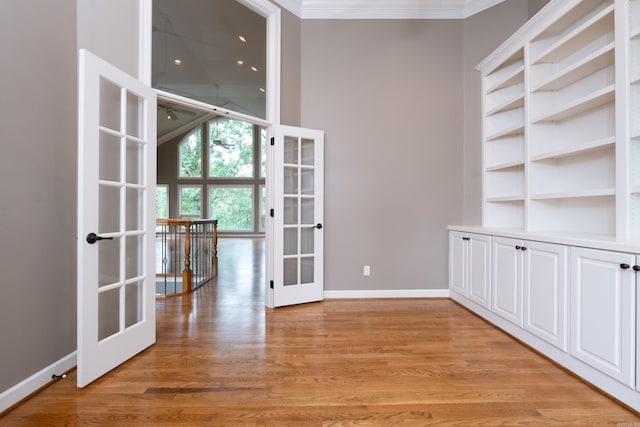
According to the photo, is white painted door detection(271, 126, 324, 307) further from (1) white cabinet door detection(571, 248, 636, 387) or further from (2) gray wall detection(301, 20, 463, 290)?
(1) white cabinet door detection(571, 248, 636, 387)

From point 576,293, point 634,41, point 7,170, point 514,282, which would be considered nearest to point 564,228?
point 514,282

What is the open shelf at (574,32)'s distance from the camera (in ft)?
7.62

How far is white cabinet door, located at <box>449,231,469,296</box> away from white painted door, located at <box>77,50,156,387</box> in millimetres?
3094

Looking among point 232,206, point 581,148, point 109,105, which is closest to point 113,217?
point 109,105

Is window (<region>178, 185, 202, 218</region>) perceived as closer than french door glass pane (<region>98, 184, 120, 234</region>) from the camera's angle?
No

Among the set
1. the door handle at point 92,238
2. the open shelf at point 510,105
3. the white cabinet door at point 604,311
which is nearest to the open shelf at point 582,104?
the open shelf at point 510,105

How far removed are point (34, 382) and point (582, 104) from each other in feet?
13.5

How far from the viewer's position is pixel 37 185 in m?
1.96

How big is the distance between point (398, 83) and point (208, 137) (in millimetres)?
10891

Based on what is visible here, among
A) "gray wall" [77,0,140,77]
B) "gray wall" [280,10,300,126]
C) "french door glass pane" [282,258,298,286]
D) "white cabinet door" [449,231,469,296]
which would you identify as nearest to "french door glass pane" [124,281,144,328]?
"french door glass pane" [282,258,298,286]

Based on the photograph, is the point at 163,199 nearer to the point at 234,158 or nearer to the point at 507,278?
the point at 234,158

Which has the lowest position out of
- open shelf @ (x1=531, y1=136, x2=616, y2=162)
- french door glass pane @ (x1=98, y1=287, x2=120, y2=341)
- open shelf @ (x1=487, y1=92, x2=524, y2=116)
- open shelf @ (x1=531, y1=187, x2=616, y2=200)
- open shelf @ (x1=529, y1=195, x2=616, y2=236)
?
french door glass pane @ (x1=98, y1=287, x2=120, y2=341)

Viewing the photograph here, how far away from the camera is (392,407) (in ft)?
5.76

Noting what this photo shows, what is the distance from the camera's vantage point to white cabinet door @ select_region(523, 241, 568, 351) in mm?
2197
